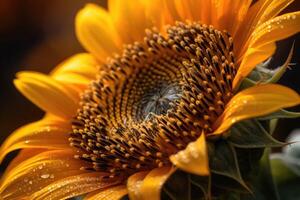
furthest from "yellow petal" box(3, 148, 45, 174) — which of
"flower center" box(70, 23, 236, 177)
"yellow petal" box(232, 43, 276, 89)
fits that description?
"yellow petal" box(232, 43, 276, 89)

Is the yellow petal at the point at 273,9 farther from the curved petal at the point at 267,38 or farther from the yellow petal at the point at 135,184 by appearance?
the yellow petal at the point at 135,184

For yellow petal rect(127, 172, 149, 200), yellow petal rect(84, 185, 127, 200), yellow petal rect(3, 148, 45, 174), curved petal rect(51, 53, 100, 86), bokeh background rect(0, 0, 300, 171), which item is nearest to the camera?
yellow petal rect(127, 172, 149, 200)

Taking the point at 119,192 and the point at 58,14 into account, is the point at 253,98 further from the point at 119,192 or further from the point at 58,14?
the point at 58,14

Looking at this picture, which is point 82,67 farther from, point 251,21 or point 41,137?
point 251,21

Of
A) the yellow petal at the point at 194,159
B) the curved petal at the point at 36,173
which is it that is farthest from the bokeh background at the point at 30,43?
the yellow petal at the point at 194,159

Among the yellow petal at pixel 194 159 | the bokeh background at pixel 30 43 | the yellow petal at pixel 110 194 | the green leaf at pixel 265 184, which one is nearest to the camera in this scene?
the yellow petal at pixel 194 159

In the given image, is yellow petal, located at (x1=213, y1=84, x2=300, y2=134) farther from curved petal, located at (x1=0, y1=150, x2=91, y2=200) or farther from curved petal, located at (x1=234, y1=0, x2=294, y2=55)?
curved petal, located at (x1=0, y1=150, x2=91, y2=200)

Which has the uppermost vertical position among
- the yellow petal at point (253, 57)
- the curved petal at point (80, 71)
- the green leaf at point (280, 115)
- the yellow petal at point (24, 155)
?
the yellow petal at point (253, 57)
